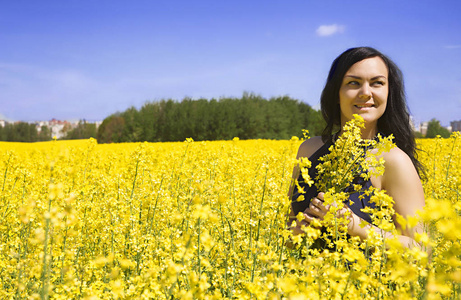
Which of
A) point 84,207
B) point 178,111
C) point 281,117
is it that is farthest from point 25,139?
point 84,207

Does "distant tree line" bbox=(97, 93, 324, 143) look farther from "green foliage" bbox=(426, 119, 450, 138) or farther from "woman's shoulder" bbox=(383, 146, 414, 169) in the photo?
"woman's shoulder" bbox=(383, 146, 414, 169)

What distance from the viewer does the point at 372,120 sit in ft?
9.20

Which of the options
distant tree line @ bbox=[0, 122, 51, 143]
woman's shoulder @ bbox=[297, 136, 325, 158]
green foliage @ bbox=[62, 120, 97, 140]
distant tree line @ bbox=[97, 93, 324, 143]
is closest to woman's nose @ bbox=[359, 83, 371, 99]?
woman's shoulder @ bbox=[297, 136, 325, 158]

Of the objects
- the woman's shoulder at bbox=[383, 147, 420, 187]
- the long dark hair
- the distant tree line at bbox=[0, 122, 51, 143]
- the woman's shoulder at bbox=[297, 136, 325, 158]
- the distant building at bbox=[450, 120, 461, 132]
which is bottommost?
the woman's shoulder at bbox=[383, 147, 420, 187]

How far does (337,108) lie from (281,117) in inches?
1492

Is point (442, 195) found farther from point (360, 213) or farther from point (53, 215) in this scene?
point (53, 215)

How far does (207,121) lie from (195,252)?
36.4 m

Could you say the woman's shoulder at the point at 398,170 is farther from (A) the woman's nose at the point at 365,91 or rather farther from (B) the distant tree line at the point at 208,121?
(B) the distant tree line at the point at 208,121

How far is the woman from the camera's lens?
2.59 m

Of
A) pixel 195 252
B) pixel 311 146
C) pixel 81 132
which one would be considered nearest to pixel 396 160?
pixel 311 146

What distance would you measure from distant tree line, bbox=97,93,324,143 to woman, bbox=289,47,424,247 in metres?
33.3

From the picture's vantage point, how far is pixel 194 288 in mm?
1344

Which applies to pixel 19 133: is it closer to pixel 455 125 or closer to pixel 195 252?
pixel 195 252

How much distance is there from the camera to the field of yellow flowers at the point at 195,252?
1266 mm
